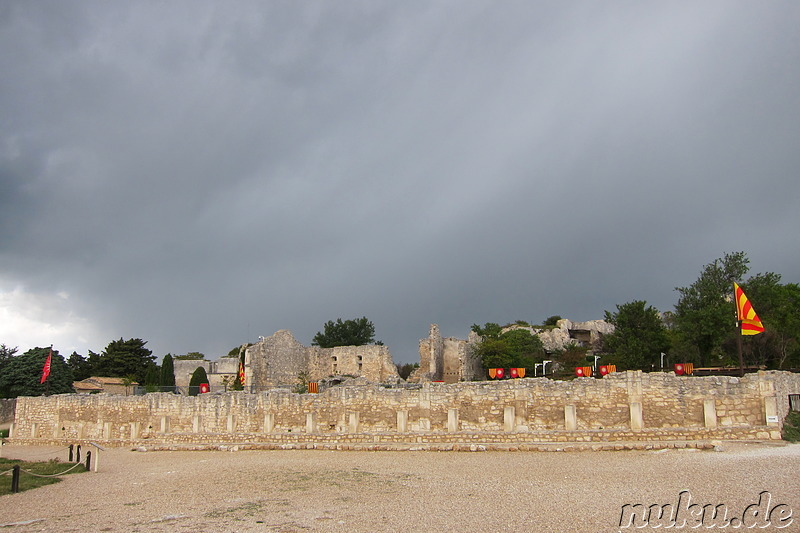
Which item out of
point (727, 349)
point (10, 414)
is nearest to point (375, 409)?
point (727, 349)

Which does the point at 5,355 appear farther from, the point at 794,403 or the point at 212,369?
the point at 794,403

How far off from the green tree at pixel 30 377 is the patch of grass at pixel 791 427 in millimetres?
50003

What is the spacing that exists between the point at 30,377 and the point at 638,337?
49.8m

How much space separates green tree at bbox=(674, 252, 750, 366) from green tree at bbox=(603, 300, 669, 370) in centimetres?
168

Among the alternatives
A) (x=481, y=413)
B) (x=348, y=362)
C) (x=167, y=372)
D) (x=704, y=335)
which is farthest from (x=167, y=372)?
(x=704, y=335)

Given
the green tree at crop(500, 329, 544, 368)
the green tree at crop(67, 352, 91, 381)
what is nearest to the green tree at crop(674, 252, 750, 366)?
the green tree at crop(500, 329, 544, 368)

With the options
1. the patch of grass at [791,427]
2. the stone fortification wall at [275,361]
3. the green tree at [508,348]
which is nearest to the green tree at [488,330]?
the green tree at [508,348]

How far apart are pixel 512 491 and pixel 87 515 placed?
8.33 meters

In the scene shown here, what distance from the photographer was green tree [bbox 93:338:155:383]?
198 feet

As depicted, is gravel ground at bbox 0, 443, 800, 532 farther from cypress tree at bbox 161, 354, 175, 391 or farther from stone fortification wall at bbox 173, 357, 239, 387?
stone fortification wall at bbox 173, 357, 239, 387

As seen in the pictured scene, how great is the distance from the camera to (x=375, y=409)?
22.8 m

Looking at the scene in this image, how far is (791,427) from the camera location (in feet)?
62.1

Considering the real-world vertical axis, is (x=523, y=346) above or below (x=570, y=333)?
below

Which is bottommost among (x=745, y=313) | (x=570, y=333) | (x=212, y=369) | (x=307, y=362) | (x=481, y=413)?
(x=481, y=413)
